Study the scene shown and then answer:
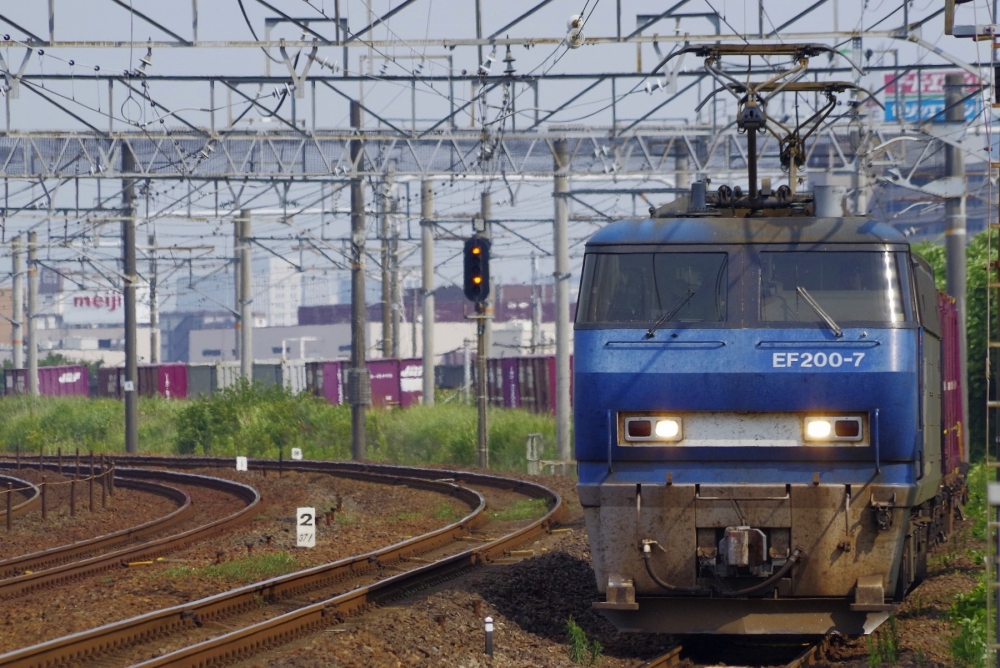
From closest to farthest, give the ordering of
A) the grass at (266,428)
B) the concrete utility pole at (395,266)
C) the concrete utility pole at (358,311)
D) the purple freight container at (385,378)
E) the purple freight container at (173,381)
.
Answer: the concrete utility pole at (358,311) < the grass at (266,428) < the concrete utility pole at (395,266) < the purple freight container at (385,378) < the purple freight container at (173,381)

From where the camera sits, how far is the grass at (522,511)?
20984mm

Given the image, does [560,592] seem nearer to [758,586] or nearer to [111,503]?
[758,586]

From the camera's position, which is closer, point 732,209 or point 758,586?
point 758,586

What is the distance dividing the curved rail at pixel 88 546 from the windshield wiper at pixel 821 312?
34.3ft

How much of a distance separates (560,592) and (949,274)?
962 centimetres

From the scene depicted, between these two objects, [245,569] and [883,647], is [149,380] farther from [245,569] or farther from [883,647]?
[883,647]

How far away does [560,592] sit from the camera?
41.5ft

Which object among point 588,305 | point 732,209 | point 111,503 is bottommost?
point 111,503

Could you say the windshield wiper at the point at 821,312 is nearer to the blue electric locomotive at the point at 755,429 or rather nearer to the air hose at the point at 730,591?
the blue electric locomotive at the point at 755,429

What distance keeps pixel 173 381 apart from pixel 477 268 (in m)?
34.9

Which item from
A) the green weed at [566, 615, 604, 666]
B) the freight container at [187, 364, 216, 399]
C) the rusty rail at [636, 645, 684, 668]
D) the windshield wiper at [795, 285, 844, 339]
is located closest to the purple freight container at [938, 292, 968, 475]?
the windshield wiper at [795, 285, 844, 339]

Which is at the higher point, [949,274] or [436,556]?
[949,274]

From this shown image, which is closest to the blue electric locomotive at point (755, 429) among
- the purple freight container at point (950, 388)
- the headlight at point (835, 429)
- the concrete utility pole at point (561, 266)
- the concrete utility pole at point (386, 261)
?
the headlight at point (835, 429)

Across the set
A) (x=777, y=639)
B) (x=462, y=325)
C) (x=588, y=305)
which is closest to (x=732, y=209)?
(x=588, y=305)
